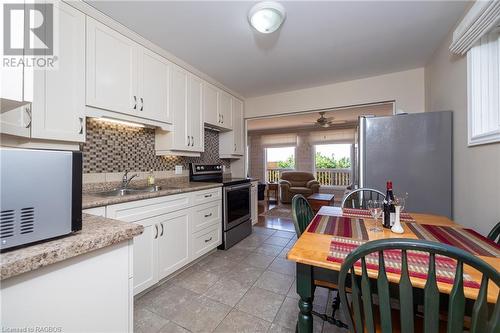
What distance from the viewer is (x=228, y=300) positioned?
5.63ft

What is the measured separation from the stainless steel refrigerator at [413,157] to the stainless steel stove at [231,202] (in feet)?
5.25

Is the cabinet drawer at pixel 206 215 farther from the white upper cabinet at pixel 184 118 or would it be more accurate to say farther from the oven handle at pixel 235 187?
the white upper cabinet at pixel 184 118

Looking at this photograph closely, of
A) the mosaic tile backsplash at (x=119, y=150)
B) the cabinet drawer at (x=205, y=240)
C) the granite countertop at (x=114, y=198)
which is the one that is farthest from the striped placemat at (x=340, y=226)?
the mosaic tile backsplash at (x=119, y=150)

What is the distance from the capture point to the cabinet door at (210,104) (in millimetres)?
2858

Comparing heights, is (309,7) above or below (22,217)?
above

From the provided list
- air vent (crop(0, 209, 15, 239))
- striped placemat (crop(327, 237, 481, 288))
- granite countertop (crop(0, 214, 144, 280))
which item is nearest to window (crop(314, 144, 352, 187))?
striped placemat (crop(327, 237, 481, 288))

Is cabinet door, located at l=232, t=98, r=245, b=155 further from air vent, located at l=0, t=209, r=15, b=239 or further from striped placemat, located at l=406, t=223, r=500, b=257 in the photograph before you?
air vent, located at l=0, t=209, r=15, b=239

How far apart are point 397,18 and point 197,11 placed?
5.46 feet

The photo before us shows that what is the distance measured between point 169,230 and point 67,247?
141cm

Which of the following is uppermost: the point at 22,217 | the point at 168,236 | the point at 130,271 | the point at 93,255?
the point at 22,217

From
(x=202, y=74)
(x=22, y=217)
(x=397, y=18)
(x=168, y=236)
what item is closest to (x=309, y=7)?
(x=397, y=18)

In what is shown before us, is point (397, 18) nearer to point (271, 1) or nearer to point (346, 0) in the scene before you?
point (346, 0)

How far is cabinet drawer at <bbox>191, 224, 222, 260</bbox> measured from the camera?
2.27m

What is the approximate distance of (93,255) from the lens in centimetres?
73
